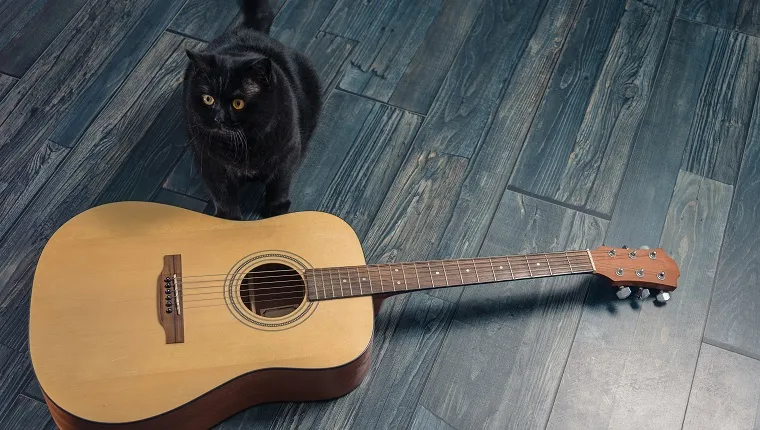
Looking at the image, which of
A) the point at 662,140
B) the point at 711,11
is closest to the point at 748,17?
the point at 711,11

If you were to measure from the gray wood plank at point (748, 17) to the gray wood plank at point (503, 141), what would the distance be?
0.50m

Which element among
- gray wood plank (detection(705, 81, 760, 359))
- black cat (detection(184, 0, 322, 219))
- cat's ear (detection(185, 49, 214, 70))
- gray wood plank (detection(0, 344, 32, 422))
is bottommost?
gray wood plank (detection(0, 344, 32, 422))

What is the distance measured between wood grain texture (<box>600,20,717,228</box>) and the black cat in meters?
0.82

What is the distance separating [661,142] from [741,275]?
43 centimetres

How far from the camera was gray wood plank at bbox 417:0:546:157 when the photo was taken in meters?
2.06

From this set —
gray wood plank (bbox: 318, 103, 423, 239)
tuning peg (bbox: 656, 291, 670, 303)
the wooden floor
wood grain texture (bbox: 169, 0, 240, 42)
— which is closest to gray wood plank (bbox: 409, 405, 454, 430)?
the wooden floor

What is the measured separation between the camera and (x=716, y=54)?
221 centimetres

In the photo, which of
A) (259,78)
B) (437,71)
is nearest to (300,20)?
(437,71)

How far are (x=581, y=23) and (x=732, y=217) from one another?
75cm

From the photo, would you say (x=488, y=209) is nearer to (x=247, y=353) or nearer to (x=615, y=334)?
(x=615, y=334)

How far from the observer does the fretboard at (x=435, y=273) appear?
1.57 meters

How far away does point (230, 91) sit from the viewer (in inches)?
60.2

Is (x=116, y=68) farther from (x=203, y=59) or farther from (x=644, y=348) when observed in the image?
(x=644, y=348)

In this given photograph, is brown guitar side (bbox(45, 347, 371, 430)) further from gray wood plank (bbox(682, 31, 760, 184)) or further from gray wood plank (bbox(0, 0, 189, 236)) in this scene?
gray wood plank (bbox(682, 31, 760, 184))
